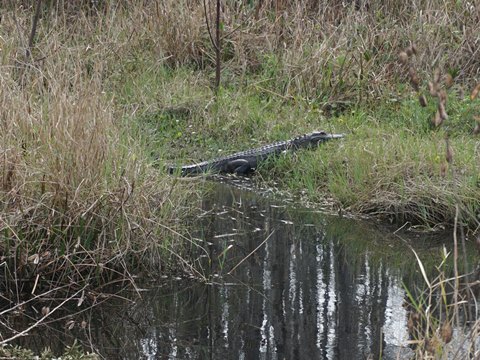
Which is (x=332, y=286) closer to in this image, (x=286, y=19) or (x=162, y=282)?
(x=162, y=282)

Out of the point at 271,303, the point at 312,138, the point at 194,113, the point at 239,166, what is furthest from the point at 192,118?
the point at 271,303

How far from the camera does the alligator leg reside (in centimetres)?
793

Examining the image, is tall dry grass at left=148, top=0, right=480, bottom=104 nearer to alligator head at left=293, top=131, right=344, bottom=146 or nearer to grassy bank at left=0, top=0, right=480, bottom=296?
grassy bank at left=0, top=0, right=480, bottom=296

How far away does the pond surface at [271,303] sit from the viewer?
4273mm

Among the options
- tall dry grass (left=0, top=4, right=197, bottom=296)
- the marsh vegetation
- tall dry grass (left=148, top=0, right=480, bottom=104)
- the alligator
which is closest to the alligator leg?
the alligator

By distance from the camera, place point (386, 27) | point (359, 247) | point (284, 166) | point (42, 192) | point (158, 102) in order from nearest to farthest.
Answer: point (42, 192) < point (359, 247) < point (284, 166) < point (158, 102) < point (386, 27)

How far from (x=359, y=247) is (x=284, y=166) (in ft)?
6.73

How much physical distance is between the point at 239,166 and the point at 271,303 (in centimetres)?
322

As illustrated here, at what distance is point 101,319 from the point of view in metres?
4.52

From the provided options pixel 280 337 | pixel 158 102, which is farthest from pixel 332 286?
pixel 158 102

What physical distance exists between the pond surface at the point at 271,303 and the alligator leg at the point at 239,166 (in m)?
1.60

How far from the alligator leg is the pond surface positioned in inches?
62.9

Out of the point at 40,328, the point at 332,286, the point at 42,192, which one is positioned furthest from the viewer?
the point at 332,286

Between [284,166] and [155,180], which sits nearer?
[155,180]
